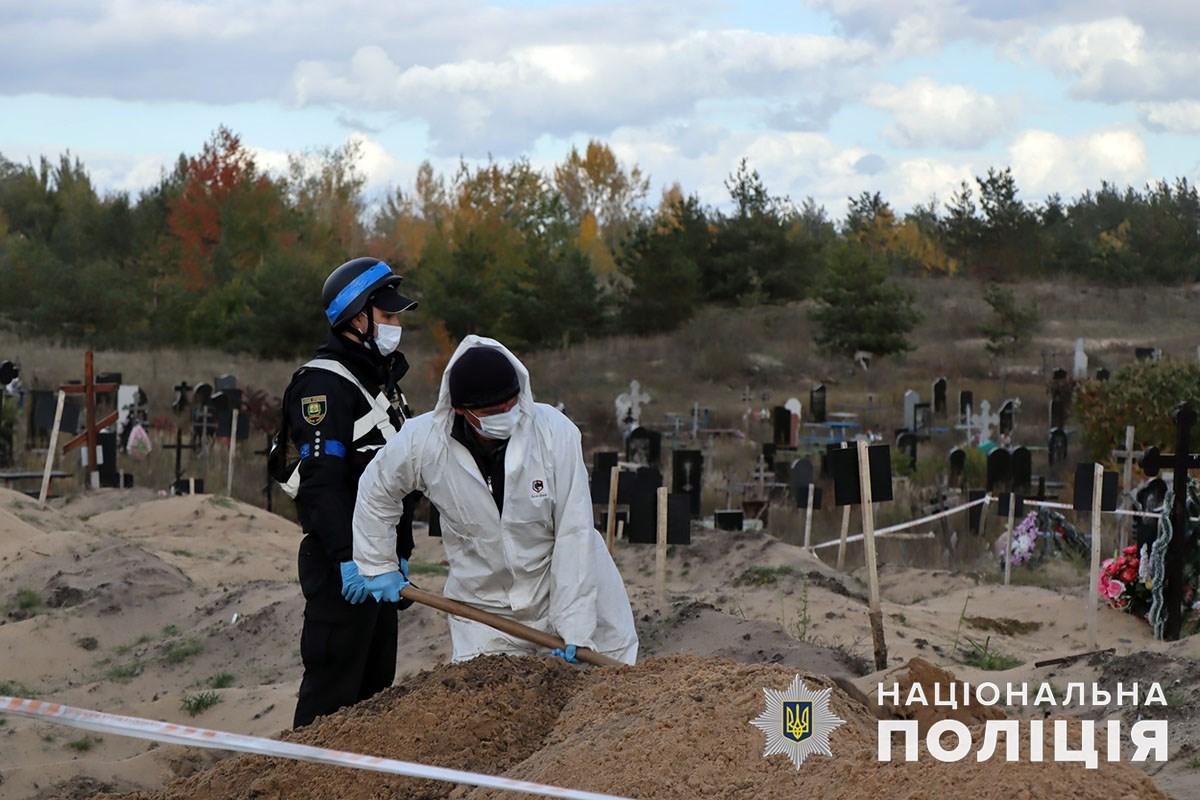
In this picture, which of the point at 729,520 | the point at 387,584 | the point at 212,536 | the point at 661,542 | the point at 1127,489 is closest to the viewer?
the point at 387,584

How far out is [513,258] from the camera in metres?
44.2

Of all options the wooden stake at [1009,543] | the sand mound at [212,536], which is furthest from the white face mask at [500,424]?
the wooden stake at [1009,543]

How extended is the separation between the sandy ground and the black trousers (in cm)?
44

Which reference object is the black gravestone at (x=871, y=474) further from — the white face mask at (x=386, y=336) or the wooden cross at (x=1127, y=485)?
the wooden cross at (x=1127, y=485)

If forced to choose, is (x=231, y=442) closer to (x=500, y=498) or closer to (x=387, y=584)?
(x=387, y=584)

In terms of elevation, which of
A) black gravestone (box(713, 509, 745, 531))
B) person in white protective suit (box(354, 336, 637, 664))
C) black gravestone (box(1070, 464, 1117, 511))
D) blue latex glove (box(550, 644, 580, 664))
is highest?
person in white protective suit (box(354, 336, 637, 664))

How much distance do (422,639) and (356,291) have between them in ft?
15.9

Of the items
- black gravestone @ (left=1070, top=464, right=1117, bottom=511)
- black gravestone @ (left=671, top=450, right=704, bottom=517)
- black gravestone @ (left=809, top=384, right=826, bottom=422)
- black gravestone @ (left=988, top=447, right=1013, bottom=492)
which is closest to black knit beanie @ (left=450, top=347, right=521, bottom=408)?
black gravestone @ (left=1070, top=464, right=1117, bottom=511)

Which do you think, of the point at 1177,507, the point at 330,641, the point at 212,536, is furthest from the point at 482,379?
the point at 212,536

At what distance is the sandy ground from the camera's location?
15.3 feet

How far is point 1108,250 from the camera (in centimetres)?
5091

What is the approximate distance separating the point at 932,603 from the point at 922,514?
496cm

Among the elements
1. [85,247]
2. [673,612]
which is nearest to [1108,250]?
[85,247]

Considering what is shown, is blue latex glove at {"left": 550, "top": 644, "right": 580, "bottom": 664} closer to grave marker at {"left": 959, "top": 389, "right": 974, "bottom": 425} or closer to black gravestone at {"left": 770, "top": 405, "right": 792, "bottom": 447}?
black gravestone at {"left": 770, "top": 405, "right": 792, "bottom": 447}
